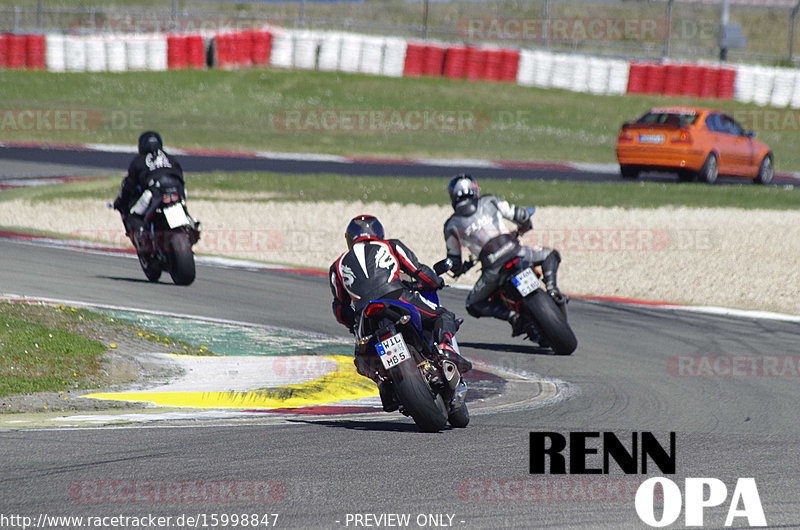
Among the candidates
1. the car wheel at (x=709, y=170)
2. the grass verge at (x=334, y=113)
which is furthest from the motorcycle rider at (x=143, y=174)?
the grass verge at (x=334, y=113)

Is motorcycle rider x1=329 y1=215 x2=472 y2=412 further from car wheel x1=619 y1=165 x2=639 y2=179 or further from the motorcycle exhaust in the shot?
car wheel x1=619 y1=165 x2=639 y2=179

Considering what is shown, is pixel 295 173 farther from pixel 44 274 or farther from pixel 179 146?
pixel 44 274

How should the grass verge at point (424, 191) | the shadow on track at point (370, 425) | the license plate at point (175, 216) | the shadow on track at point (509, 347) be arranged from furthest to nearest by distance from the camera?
1. the grass verge at point (424, 191)
2. the license plate at point (175, 216)
3. the shadow on track at point (509, 347)
4. the shadow on track at point (370, 425)

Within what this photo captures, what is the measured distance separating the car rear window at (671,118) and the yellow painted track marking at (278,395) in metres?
14.4

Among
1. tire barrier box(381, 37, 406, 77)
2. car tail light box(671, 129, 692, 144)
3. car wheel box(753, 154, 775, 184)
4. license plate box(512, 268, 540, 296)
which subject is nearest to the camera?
license plate box(512, 268, 540, 296)

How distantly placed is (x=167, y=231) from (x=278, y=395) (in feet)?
14.8

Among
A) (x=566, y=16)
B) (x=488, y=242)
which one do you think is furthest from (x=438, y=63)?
(x=488, y=242)

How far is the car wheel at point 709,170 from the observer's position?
2236 cm

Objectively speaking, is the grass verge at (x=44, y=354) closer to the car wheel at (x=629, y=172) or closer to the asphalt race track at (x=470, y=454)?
the asphalt race track at (x=470, y=454)

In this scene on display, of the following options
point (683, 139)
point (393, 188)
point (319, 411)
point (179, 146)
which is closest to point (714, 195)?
point (683, 139)

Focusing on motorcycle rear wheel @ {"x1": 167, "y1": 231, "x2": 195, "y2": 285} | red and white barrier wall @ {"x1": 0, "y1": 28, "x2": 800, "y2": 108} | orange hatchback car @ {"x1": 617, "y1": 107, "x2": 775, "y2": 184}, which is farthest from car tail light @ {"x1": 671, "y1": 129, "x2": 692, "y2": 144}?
red and white barrier wall @ {"x1": 0, "y1": 28, "x2": 800, "y2": 108}

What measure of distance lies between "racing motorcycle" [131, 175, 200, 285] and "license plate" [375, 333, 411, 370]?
5779 mm

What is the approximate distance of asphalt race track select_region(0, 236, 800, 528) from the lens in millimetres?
5062

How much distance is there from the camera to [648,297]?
1348 centimetres
